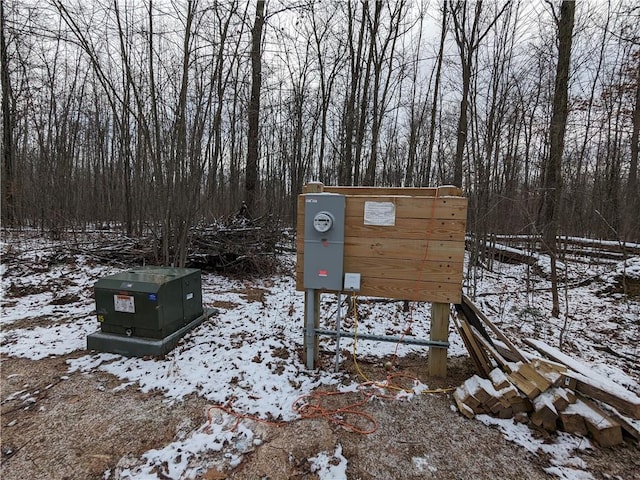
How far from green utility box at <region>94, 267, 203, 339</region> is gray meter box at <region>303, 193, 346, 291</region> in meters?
1.70

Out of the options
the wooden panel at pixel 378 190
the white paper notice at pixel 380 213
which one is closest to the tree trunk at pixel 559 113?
the wooden panel at pixel 378 190

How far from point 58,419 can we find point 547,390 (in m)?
3.89

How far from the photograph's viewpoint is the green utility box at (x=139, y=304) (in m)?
3.34

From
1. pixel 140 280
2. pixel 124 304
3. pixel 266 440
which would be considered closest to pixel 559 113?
pixel 266 440

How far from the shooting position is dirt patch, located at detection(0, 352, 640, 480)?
6.44 feet

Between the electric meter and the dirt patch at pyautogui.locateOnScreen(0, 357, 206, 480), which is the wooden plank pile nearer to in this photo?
the electric meter

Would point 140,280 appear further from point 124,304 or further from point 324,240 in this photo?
point 324,240

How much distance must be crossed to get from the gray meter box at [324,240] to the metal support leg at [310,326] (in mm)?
128

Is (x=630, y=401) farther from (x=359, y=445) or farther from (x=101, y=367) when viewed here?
(x=101, y=367)

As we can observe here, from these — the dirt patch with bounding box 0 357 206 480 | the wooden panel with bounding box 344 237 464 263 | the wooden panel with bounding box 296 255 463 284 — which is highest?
the wooden panel with bounding box 344 237 464 263

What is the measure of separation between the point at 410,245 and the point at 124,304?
3149 millimetres

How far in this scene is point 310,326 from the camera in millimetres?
3150

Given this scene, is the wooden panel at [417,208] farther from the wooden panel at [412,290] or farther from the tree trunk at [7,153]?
the tree trunk at [7,153]

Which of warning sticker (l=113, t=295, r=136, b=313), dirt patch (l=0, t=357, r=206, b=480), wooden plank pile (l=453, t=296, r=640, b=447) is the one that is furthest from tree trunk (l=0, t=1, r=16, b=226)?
wooden plank pile (l=453, t=296, r=640, b=447)
